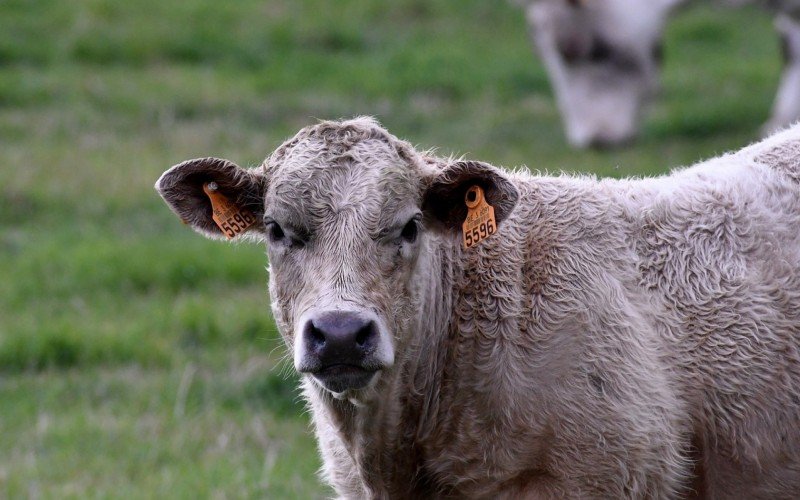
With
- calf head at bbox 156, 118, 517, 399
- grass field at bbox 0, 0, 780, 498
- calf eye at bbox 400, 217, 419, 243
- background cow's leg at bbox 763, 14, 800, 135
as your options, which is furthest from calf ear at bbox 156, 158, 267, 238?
background cow's leg at bbox 763, 14, 800, 135

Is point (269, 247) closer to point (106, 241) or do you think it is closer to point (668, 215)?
point (668, 215)

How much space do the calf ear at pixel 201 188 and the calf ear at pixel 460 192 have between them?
637 mm

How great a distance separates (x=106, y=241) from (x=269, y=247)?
6347 millimetres

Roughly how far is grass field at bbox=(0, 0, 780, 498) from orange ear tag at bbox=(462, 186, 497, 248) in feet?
3.48

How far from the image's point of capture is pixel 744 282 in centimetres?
531

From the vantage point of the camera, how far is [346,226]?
4734mm

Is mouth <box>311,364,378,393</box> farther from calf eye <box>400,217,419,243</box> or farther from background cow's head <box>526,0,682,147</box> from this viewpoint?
background cow's head <box>526,0,682,147</box>

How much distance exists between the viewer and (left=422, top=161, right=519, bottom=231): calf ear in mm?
4969

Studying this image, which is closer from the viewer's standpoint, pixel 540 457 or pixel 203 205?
pixel 540 457

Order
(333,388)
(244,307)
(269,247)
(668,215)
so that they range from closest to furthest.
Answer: (333,388) → (269,247) → (668,215) → (244,307)

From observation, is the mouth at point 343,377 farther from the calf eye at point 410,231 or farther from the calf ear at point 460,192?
the calf ear at point 460,192

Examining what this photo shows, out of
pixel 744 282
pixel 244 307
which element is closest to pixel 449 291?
pixel 744 282

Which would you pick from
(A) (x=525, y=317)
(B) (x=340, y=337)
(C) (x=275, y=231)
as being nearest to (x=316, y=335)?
(B) (x=340, y=337)

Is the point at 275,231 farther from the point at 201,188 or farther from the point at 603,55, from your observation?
the point at 603,55
